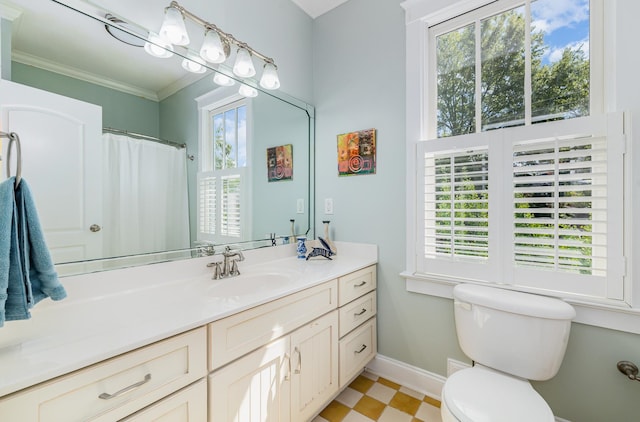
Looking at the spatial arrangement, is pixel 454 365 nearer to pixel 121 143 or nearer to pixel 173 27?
pixel 121 143

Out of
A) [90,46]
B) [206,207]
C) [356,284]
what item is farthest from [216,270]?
[90,46]

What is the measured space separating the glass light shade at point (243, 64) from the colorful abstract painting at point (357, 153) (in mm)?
738

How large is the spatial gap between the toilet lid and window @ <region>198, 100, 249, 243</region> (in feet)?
4.26

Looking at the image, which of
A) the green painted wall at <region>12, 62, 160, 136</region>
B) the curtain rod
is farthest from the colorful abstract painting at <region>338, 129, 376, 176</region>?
the green painted wall at <region>12, 62, 160, 136</region>

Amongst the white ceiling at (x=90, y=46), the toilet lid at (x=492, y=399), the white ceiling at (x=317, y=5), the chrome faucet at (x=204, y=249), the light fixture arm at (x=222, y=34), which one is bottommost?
the toilet lid at (x=492, y=399)

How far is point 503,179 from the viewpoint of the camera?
1.38 m

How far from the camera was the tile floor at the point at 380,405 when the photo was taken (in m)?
1.45

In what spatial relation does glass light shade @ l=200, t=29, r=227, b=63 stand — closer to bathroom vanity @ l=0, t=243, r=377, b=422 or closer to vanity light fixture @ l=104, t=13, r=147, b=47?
vanity light fixture @ l=104, t=13, r=147, b=47

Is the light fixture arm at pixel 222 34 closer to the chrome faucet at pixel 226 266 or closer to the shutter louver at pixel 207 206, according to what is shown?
the shutter louver at pixel 207 206

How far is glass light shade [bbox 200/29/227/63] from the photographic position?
1353 millimetres

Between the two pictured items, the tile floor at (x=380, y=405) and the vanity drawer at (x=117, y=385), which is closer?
the vanity drawer at (x=117, y=385)

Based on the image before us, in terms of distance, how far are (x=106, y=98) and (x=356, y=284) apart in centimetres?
150

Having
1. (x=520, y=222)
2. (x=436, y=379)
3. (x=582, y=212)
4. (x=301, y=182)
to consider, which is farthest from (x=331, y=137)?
(x=436, y=379)

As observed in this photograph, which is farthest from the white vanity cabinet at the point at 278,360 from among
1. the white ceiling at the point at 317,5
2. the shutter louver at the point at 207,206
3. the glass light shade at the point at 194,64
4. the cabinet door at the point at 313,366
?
the white ceiling at the point at 317,5
